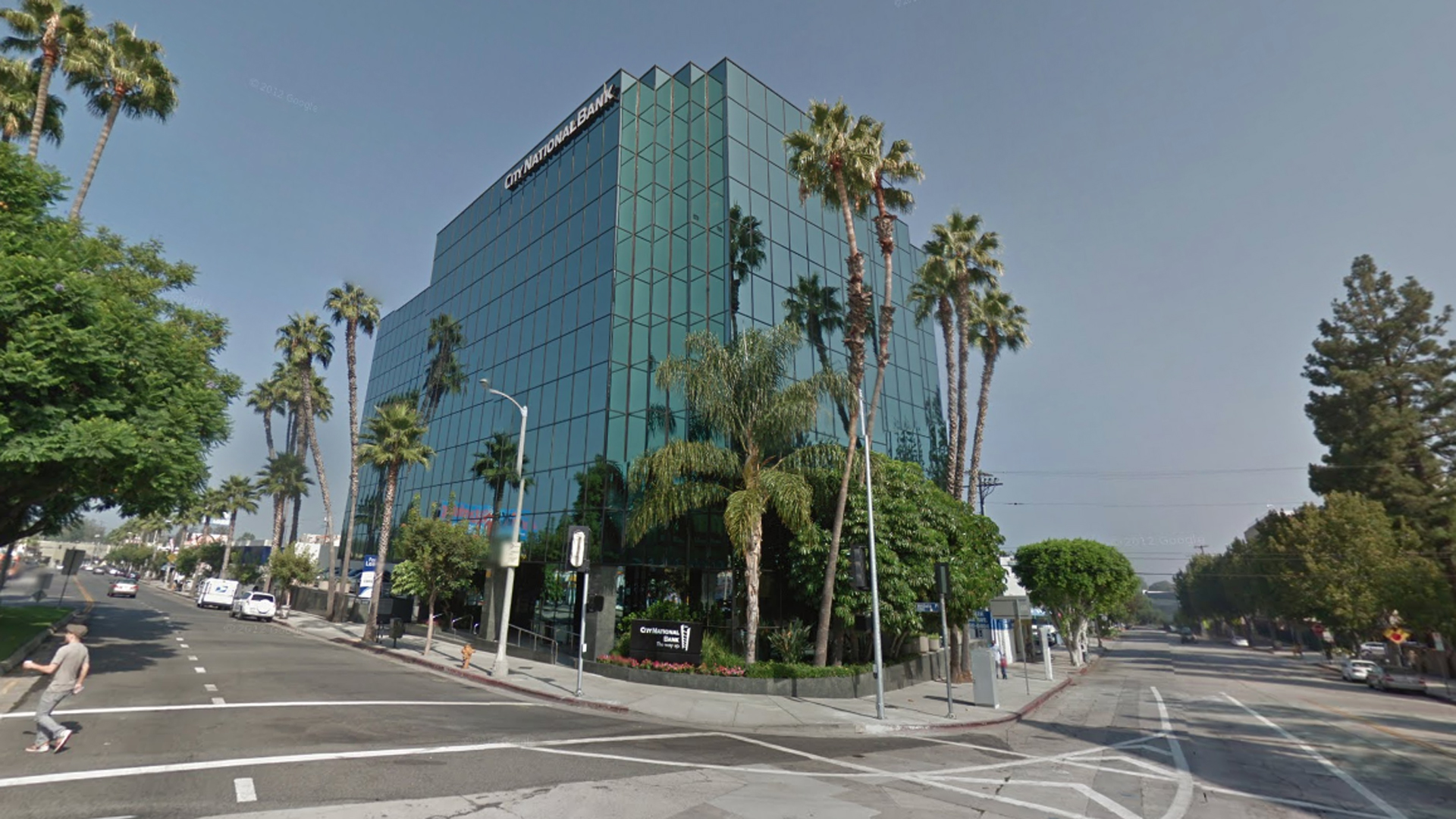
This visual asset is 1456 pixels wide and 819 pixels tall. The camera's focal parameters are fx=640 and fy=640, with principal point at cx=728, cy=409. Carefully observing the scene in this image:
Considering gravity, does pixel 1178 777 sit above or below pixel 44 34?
below

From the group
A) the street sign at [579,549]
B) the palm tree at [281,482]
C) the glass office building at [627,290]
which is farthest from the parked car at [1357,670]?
the palm tree at [281,482]

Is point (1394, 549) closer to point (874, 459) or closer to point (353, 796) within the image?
point (874, 459)

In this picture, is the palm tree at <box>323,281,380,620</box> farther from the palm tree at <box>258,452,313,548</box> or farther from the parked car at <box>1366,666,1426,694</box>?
the parked car at <box>1366,666,1426,694</box>

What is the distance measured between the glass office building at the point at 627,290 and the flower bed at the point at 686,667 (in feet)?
11.3

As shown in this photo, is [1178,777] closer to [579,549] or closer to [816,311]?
[579,549]

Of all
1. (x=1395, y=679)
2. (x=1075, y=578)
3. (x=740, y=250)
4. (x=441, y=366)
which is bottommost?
(x=1395, y=679)

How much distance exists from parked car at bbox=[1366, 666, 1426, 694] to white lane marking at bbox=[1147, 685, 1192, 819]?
25364 mm

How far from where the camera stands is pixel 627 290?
1110 inches

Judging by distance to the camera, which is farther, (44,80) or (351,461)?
(351,461)

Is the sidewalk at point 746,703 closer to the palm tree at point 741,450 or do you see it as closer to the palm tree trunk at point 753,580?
the palm tree trunk at point 753,580

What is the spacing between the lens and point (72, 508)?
2073 cm

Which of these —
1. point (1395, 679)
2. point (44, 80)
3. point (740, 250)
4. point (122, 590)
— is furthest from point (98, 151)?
point (1395, 679)

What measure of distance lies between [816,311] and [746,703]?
1978 cm

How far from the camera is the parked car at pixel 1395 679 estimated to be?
3209cm
